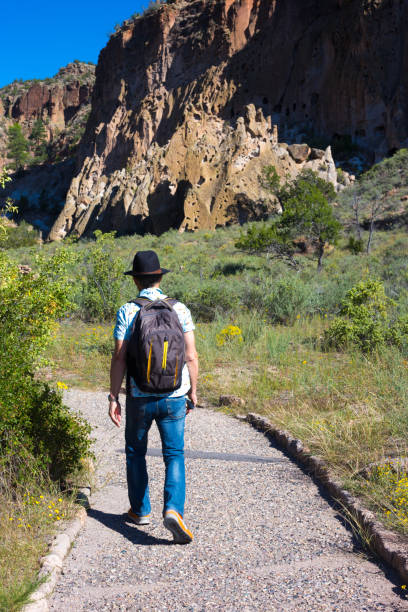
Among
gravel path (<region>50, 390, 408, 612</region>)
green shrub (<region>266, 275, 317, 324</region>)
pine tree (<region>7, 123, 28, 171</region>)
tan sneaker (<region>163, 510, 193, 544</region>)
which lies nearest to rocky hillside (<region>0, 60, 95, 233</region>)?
pine tree (<region>7, 123, 28, 171</region>)

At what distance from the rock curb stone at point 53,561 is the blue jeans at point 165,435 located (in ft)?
1.70

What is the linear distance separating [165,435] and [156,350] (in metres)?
0.58

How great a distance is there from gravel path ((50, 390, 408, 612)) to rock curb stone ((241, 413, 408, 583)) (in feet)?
0.33

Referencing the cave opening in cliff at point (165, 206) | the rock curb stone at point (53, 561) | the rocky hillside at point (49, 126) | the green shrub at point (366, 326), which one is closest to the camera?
the rock curb stone at point (53, 561)

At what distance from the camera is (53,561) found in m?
2.85

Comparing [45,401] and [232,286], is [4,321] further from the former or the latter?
[232,286]

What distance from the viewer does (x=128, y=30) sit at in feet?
180

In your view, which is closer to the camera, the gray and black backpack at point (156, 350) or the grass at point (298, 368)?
the gray and black backpack at point (156, 350)

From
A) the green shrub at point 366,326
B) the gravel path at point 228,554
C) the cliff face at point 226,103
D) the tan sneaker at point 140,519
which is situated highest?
the cliff face at point 226,103

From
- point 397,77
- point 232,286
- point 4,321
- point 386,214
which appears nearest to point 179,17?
point 397,77

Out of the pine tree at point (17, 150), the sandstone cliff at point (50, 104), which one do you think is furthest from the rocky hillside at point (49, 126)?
the pine tree at point (17, 150)

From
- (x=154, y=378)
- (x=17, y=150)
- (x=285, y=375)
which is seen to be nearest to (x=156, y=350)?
(x=154, y=378)

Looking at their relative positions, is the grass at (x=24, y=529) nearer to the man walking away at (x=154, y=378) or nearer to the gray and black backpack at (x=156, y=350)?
the man walking away at (x=154, y=378)

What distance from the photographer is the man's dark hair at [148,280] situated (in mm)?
3324
